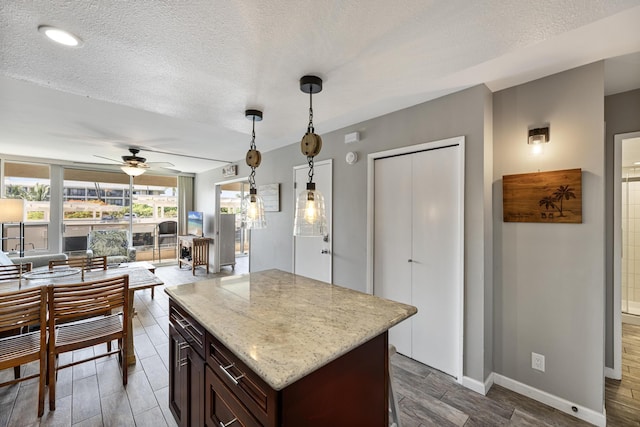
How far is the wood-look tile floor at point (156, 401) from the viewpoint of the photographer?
1850mm

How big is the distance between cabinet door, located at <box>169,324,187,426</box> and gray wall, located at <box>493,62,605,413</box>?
2416 mm

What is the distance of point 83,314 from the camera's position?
6.77 ft

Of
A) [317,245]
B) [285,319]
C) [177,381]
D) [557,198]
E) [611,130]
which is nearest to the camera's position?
[285,319]

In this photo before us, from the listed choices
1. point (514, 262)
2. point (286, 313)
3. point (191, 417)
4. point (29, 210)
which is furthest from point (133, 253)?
point (514, 262)

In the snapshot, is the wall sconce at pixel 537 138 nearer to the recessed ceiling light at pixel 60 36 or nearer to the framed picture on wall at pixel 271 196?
the recessed ceiling light at pixel 60 36

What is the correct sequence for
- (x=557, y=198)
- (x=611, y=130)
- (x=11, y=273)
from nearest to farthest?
(x=557, y=198)
(x=611, y=130)
(x=11, y=273)

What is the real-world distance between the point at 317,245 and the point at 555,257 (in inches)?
93.6

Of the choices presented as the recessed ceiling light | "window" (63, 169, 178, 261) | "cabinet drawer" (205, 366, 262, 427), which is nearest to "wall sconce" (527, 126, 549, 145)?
"cabinet drawer" (205, 366, 262, 427)

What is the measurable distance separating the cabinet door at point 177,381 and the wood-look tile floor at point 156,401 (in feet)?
0.66

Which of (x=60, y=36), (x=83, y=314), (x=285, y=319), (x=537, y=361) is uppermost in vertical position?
(x=60, y=36)

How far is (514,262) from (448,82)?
5.12ft

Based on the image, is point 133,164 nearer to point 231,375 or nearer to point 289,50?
point 289,50

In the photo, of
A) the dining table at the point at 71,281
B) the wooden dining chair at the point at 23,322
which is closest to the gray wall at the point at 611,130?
the dining table at the point at 71,281

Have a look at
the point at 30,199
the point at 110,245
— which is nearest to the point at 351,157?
the point at 110,245
